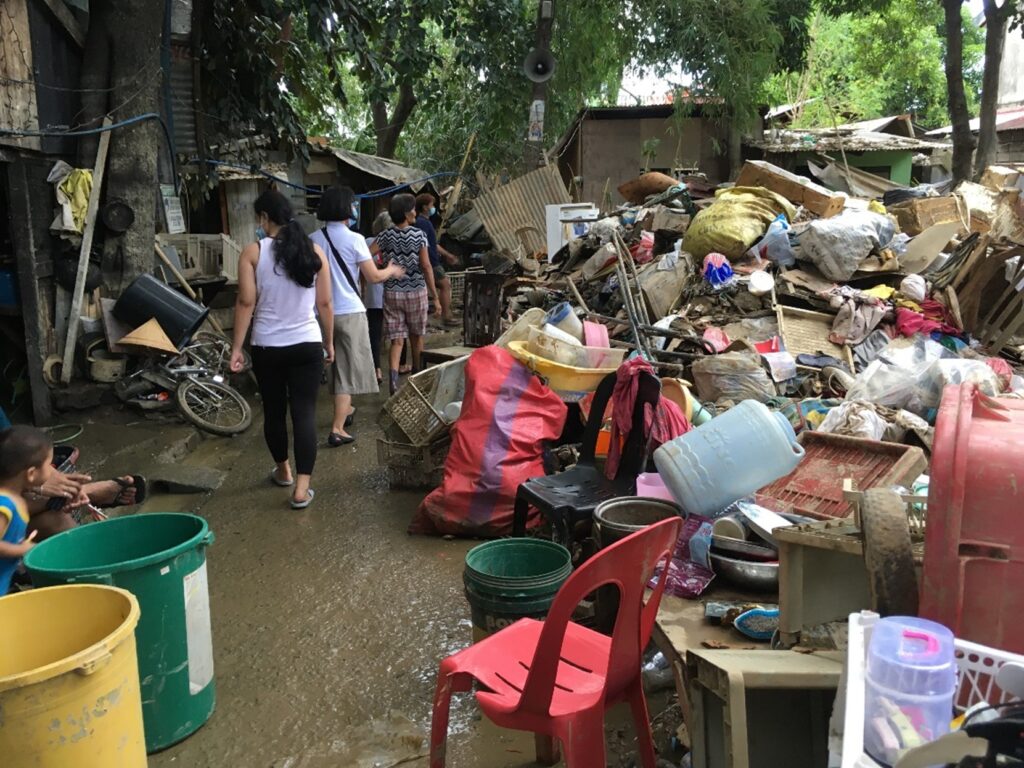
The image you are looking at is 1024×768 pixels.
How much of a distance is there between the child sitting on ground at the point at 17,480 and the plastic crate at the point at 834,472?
3.13 metres

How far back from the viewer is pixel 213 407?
280 inches

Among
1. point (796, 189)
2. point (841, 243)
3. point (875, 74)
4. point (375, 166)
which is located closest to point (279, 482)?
point (841, 243)

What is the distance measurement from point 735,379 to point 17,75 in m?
6.02

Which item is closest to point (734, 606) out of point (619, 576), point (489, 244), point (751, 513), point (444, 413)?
point (751, 513)

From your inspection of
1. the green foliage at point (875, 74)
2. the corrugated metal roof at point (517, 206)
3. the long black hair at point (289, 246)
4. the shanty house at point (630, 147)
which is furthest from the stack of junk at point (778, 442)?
the green foliage at point (875, 74)

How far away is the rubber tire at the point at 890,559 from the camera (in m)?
2.11

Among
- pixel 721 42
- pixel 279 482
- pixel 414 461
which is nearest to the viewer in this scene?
pixel 414 461

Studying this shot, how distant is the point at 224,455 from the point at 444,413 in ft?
6.97

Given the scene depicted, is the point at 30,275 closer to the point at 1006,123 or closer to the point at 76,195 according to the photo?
the point at 76,195

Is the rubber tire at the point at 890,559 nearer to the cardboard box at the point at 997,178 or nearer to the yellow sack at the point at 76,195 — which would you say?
the yellow sack at the point at 76,195

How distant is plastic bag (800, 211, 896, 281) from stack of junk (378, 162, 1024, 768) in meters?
0.03

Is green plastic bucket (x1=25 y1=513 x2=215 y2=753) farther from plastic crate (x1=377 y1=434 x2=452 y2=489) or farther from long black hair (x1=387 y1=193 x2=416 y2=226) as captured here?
long black hair (x1=387 y1=193 x2=416 y2=226)

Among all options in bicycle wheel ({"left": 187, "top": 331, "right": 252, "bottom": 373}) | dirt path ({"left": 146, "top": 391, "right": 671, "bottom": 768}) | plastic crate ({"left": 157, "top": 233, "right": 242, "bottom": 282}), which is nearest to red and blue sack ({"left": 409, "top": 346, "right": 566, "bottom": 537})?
dirt path ({"left": 146, "top": 391, "right": 671, "bottom": 768})

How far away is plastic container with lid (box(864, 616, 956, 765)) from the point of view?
154cm
